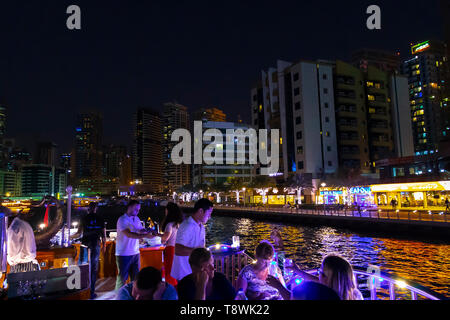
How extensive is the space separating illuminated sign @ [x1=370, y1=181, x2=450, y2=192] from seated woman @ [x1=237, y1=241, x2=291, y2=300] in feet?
137

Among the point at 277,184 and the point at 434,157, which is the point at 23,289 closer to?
the point at 434,157

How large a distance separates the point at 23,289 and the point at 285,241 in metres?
23.4

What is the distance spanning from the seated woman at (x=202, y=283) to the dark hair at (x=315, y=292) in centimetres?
84

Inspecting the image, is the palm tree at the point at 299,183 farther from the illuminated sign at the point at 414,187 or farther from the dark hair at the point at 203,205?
the dark hair at the point at 203,205

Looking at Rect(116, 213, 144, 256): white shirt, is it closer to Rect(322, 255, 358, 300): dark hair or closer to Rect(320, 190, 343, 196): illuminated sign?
Rect(322, 255, 358, 300): dark hair

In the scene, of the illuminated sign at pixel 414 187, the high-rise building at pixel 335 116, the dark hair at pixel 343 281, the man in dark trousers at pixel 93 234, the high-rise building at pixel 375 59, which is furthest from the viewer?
the high-rise building at pixel 375 59

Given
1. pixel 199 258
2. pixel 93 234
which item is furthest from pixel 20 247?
pixel 199 258

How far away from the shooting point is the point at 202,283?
11.0 feet

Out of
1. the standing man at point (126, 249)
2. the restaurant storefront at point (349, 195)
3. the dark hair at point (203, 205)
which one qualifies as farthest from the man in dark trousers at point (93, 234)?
the restaurant storefront at point (349, 195)

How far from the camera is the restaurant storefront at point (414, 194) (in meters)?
38.4

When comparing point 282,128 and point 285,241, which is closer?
point 285,241

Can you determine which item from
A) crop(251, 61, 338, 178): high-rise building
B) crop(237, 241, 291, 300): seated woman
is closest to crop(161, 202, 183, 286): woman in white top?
crop(237, 241, 291, 300): seated woman

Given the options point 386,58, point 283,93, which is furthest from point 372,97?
point 386,58

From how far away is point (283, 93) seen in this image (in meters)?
67.6
